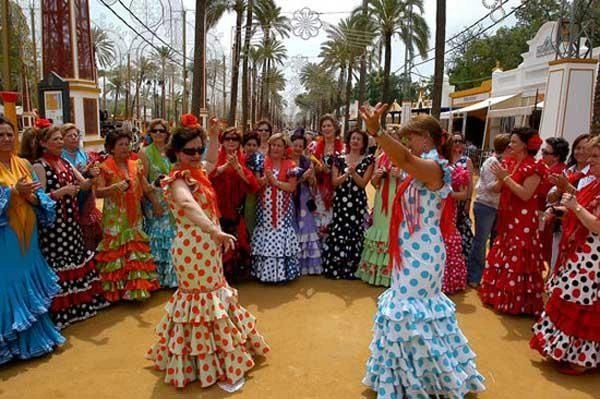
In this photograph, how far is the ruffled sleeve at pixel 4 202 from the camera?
3.34 metres

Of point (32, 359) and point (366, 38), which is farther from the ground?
point (366, 38)

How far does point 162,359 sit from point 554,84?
25.5 feet

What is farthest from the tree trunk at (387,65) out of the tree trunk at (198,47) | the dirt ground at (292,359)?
the dirt ground at (292,359)

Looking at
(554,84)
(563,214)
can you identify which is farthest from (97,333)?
(554,84)

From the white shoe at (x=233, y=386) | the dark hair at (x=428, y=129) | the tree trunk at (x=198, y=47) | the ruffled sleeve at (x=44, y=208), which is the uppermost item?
the tree trunk at (x=198, y=47)

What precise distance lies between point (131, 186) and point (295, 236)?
192cm

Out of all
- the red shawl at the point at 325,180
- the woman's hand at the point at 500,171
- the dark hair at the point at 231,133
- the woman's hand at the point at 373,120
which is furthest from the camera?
the red shawl at the point at 325,180

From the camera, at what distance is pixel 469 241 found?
5582 millimetres

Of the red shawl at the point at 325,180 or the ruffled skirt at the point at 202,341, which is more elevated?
the red shawl at the point at 325,180

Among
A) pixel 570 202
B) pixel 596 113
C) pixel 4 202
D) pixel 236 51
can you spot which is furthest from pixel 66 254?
pixel 236 51

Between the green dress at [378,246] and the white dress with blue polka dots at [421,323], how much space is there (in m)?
2.13

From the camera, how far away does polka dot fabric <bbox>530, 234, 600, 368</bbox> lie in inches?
131

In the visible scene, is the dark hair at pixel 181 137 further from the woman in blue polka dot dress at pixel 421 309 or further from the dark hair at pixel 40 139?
the woman in blue polka dot dress at pixel 421 309

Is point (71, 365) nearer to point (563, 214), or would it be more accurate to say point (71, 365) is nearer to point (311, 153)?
point (311, 153)
